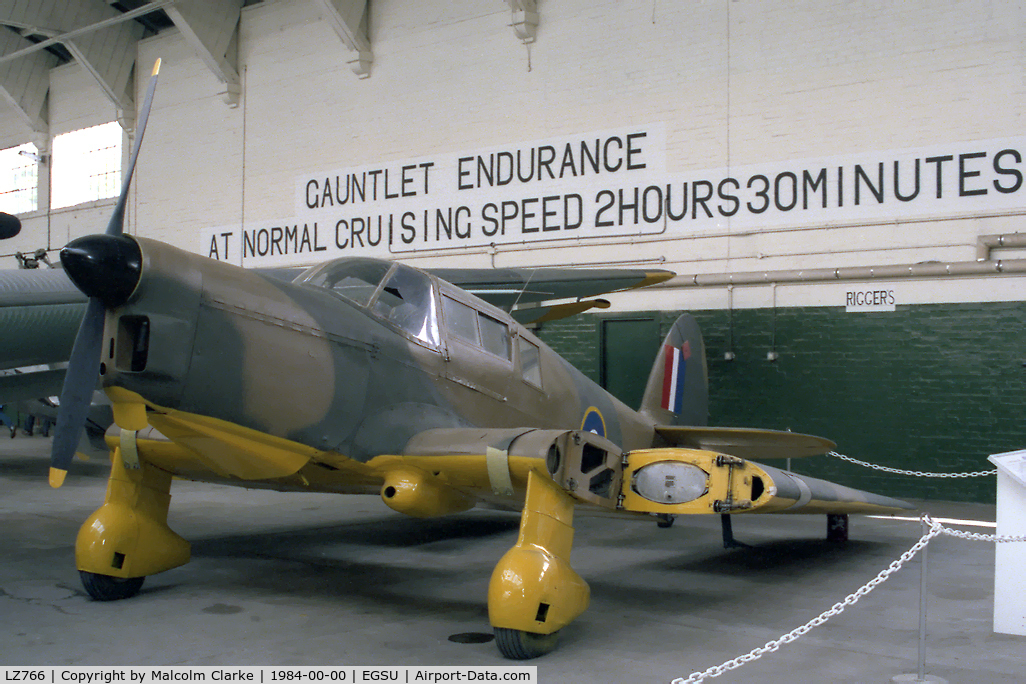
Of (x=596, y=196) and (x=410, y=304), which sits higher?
(x=596, y=196)

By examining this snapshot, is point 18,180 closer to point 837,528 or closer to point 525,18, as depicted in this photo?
point 525,18

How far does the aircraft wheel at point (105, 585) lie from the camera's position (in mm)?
5391

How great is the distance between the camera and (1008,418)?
10211 millimetres

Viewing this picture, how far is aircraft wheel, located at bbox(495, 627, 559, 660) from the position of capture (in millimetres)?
A: 4281

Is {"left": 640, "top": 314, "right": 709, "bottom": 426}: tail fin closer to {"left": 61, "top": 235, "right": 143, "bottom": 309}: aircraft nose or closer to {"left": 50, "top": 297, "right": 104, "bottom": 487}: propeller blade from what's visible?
{"left": 50, "top": 297, "right": 104, "bottom": 487}: propeller blade

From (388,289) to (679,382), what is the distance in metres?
4.66

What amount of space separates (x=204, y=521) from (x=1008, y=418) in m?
9.45

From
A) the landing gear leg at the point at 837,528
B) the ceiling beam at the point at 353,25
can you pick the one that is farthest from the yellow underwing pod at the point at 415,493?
the ceiling beam at the point at 353,25

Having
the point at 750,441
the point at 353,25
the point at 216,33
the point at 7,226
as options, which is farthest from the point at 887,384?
the point at 216,33

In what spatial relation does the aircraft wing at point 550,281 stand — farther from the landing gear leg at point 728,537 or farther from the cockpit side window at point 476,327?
the cockpit side window at point 476,327

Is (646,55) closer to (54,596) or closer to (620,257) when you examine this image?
(620,257)

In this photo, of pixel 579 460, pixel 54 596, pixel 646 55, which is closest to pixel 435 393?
pixel 579 460

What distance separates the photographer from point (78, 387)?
13.9ft

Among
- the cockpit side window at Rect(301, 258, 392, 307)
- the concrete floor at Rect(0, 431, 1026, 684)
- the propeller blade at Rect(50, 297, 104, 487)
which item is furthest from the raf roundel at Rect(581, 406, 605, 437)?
the propeller blade at Rect(50, 297, 104, 487)
